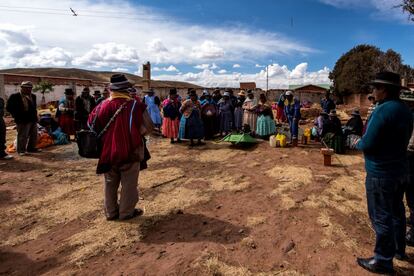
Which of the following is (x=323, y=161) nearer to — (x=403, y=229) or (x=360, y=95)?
(x=403, y=229)

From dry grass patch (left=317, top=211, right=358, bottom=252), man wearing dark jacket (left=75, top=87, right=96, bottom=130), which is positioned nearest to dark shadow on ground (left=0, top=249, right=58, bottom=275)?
dry grass patch (left=317, top=211, right=358, bottom=252)

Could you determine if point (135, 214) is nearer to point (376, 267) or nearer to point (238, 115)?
point (376, 267)

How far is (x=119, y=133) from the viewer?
391 cm

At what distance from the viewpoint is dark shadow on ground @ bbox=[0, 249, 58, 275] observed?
10.4 ft

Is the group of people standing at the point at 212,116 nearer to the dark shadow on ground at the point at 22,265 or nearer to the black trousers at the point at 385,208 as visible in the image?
the dark shadow on ground at the point at 22,265

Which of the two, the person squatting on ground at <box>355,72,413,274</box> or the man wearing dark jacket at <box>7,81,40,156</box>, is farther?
the man wearing dark jacket at <box>7,81,40,156</box>

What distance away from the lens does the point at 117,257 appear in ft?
11.0

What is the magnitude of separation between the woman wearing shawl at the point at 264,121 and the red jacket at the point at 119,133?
22.6ft

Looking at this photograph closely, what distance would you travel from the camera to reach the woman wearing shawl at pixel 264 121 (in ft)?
34.1

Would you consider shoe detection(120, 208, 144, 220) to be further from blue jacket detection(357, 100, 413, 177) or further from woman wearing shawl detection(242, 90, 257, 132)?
woman wearing shawl detection(242, 90, 257, 132)

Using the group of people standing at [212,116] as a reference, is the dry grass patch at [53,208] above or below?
below

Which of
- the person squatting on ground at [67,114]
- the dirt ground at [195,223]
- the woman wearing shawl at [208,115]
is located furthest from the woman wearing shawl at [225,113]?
the person squatting on ground at [67,114]

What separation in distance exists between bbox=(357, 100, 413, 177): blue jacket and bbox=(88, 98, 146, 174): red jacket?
2495mm

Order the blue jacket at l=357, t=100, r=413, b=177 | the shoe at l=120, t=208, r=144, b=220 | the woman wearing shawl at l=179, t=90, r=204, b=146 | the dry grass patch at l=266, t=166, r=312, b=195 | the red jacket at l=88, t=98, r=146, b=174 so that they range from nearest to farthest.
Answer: the blue jacket at l=357, t=100, r=413, b=177
the red jacket at l=88, t=98, r=146, b=174
the shoe at l=120, t=208, r=144, b=220
the dry grass patch at l=266, t=166, r=312, b=195
the woman wearing shawl at l=179, t=90, r=204, b=146
